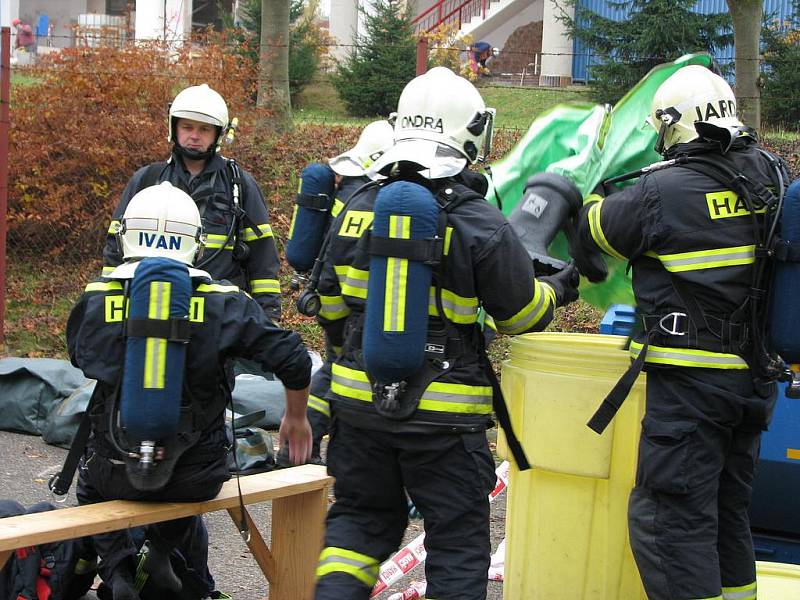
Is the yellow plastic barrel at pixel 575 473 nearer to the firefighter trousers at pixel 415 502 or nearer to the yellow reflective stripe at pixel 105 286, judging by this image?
the firefighter trousers at pixel 415 502

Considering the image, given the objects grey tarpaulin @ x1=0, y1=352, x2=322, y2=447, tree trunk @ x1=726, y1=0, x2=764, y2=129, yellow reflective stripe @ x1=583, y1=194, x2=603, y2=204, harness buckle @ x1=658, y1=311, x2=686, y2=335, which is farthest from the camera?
tree trunk @ x1=726, y1=0, x2=764, y2=129

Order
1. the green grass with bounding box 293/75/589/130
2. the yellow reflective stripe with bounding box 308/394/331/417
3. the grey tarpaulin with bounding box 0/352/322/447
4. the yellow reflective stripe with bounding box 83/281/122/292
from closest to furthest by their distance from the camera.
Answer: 1. the yellow reflective stripe with bounding box 83/281/122/292
2. the yellow reflective stripe with bounding box 308/394/331/417
3. the grey tarpaulin with bounding box 0/352/322/447
4. the green grass with bounding box 293/75/589/130

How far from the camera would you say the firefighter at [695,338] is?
11.7 feet

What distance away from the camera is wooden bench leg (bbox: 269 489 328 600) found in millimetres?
4238

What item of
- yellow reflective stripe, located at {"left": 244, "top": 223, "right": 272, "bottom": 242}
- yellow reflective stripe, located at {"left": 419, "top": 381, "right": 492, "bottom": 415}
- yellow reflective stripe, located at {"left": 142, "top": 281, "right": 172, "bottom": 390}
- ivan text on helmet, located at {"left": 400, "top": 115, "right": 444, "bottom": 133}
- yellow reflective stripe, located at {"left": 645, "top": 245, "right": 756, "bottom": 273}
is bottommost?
yellow reflective stripe, located at {"left": 419, "top": 381, "right": 492, "bottom": 415}

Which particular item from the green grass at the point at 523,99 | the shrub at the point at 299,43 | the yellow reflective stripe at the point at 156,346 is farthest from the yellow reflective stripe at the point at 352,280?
the shrub at the point at 299,43

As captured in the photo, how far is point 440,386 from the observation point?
10.7ft

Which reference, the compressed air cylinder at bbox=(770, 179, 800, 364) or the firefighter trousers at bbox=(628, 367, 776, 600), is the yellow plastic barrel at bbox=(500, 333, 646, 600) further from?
the compressed air cylinder at bbox=(770, 179, 800, 364)

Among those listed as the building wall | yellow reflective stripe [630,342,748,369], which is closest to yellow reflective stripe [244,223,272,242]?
yellow reflective stripe [630,342,748,369]

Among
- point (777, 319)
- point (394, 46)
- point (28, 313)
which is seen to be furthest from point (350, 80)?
point (777, 319)

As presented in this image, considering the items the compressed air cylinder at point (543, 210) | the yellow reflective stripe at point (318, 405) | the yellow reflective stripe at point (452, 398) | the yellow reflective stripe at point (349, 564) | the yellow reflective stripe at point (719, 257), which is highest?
the compressed air cylinder at point (543, 210)

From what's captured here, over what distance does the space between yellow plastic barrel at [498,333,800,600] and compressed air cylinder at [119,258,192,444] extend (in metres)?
1.30

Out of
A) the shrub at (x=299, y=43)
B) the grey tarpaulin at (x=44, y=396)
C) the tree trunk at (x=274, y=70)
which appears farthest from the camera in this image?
the shrub at (x=299, y=43)

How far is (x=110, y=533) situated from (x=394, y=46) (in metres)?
10.9
